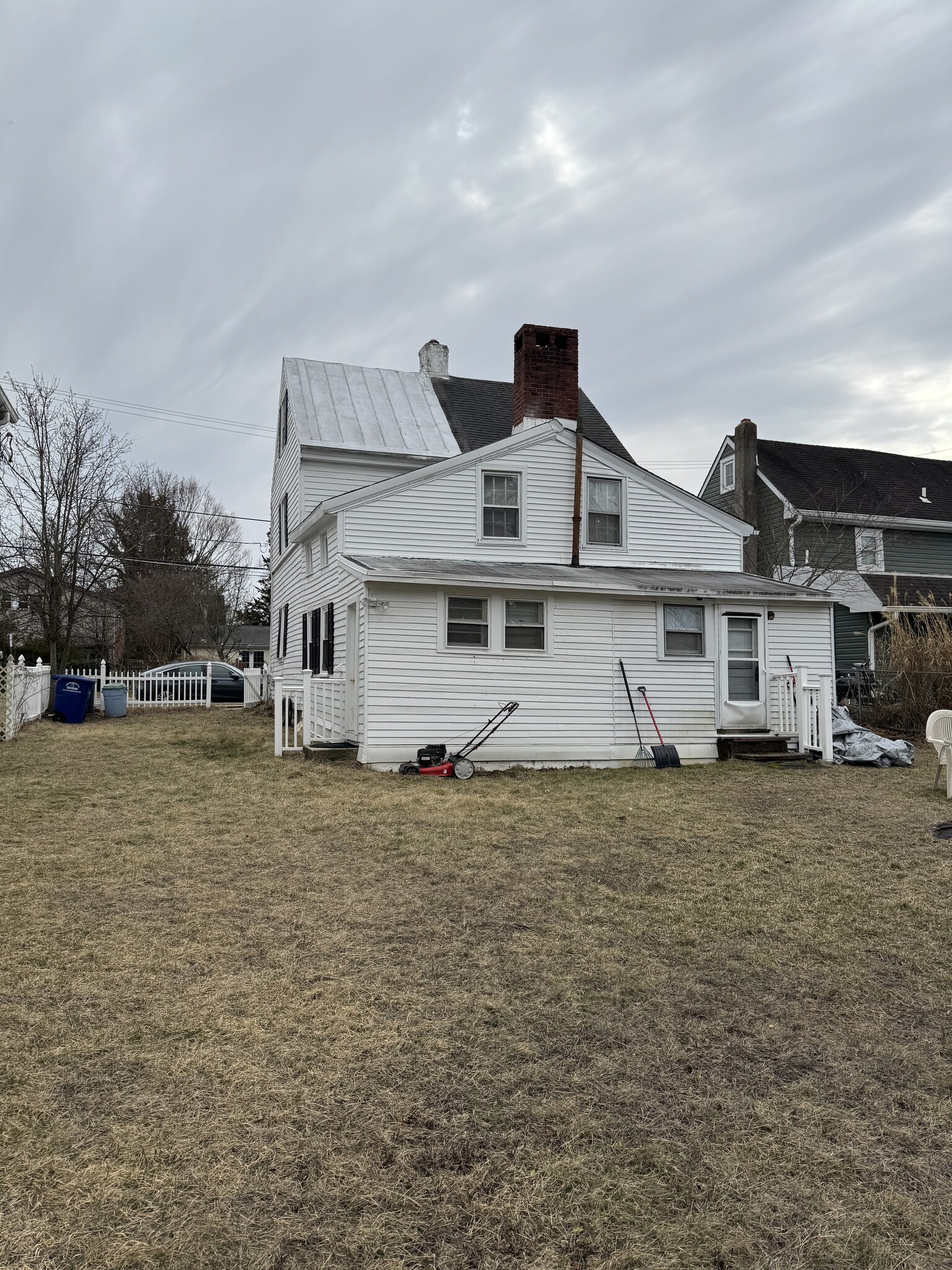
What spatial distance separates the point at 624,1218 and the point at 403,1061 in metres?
1.17

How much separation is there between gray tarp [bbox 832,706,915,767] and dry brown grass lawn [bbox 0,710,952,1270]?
246 inches

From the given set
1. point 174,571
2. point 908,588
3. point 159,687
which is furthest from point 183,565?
point 908,588

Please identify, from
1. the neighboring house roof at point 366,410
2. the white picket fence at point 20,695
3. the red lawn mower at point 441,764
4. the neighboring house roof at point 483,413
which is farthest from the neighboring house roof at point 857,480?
the white picket fence at point 20,695

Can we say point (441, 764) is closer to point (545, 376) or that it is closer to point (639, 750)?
point (639, 750)

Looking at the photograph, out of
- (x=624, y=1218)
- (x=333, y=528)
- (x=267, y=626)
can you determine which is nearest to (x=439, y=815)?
(x=624, y=1218)

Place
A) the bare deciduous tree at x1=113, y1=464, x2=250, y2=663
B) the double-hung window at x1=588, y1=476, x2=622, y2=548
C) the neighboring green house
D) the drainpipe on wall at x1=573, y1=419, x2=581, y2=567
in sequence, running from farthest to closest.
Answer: the bare deciduous tree at x1=113, y1=464, x2=250, y2=663, the neighboring green house, the double-hung window at x1=588, y1=476, x2=622, y2=548, the drainpipe on wall at x1=573, y1=419, x2=581, y2=567

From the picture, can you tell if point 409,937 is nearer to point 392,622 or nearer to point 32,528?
point 392,622

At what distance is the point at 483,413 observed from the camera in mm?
20984

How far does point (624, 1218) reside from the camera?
7.92 feet

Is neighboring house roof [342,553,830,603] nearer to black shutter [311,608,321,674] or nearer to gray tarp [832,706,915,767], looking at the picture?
gray tarp [832,706,915,767]

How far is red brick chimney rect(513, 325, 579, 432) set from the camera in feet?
49.6

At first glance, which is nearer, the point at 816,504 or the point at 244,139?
the point at 244,139

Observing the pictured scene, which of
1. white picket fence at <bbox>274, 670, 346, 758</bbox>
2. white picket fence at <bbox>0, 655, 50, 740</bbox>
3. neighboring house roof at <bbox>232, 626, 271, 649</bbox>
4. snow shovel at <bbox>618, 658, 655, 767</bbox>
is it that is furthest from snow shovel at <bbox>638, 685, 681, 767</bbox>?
neighboring house roof at <bbox>232, 626, 271, 649</bbox>

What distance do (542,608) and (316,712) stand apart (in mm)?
4264
